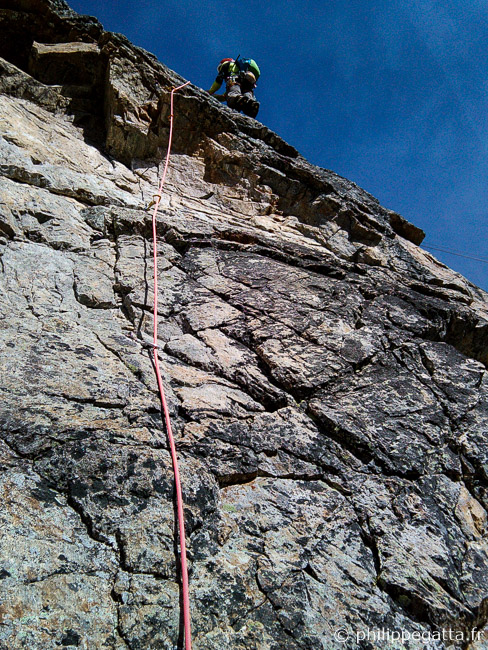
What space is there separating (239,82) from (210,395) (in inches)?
434

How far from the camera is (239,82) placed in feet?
38.9

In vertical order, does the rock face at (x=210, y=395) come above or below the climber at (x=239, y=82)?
below

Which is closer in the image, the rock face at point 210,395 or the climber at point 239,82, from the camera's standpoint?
the rock face at point 210,395

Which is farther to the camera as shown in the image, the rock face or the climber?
the climber

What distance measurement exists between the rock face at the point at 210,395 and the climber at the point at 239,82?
380 centimetres

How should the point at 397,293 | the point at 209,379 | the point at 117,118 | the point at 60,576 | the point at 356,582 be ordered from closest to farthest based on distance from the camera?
1. the point at 60,576
2. the point at 356,582
3. the point at 209,379
4. the point at 397,293
5. the point at 117,118

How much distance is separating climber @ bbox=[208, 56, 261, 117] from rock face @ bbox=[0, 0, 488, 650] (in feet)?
12.5

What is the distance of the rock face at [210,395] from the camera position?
2.41 metres

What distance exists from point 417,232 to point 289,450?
6.82 meters

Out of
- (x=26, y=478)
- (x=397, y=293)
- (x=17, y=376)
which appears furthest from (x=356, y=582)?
(x=397, y=293)

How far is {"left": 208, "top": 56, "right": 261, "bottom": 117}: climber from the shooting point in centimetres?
1099

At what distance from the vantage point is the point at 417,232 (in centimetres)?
874

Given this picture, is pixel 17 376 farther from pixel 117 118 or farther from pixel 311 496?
pixel 117 118

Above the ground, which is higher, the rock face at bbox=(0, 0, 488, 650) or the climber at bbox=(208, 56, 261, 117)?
the climber at bbox=(208, 56, 261, 117)
